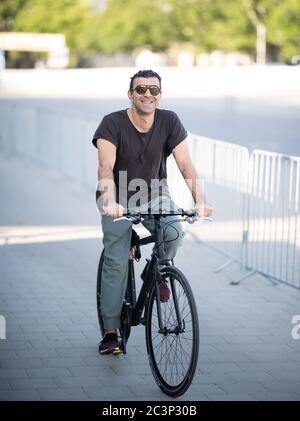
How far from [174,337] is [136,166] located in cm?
106

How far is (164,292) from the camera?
579 centimetres

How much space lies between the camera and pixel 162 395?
19.0ft

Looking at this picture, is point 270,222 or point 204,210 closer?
point 204,210

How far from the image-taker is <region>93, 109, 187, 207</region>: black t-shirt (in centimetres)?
610

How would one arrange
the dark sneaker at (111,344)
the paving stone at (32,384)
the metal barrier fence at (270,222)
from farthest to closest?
1. the metal barrier fence at (270,222)
2. the dark sneaker at (111,344)
3. the paving stone at (32,384)

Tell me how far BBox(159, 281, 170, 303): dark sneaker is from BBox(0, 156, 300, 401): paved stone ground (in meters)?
0.53

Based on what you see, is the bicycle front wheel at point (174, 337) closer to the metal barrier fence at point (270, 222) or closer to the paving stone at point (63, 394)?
the paving stone at point (63, 394)

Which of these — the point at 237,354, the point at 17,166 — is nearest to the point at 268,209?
the point at 237,354

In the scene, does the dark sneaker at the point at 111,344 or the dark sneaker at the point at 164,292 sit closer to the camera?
the dark sneaker at the point at 164,292

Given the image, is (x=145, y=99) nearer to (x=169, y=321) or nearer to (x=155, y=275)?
(x=155, y=275)

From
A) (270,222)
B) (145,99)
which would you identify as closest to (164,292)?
(145,99)

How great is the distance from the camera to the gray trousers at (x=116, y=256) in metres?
6.15

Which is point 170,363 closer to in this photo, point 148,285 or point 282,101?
point 148,285

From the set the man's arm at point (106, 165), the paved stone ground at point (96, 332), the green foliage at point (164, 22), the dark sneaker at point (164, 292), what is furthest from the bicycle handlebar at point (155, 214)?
the green foliage at point (164, 22)
